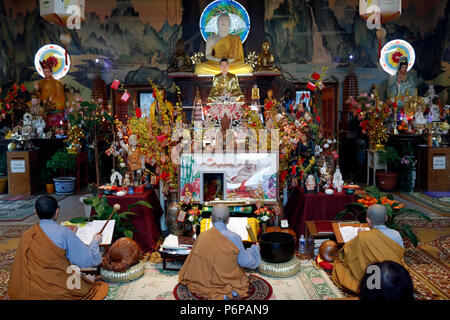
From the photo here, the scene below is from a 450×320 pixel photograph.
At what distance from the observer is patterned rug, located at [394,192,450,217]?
6.62 meters

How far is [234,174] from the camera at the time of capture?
5035 mm

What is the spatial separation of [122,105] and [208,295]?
8.66m

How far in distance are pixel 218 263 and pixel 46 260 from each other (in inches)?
54.2

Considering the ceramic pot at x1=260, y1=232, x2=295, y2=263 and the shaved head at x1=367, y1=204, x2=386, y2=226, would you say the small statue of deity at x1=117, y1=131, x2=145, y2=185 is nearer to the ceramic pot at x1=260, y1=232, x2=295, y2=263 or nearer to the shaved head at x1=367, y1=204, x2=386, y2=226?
the ceramic pot at x1=260, y1=232, x2=295, y2=263

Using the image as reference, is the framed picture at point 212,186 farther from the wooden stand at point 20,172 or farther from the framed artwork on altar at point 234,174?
the wooden stand at point 20,172

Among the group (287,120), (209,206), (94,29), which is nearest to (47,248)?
(209,206)

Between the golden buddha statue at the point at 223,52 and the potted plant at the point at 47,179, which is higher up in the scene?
the golden buddha statue at the point at 223,52

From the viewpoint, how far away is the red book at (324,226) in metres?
4.54

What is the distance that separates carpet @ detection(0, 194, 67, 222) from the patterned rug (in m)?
6.88

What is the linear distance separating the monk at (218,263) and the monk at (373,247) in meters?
0.91

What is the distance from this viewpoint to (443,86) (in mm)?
10211

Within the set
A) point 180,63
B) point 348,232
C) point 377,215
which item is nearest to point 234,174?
point 348,232

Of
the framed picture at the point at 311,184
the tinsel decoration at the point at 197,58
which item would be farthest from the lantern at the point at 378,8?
the tinsel decoration at the point at 197,58

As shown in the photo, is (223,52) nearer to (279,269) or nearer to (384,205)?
(384,205)
